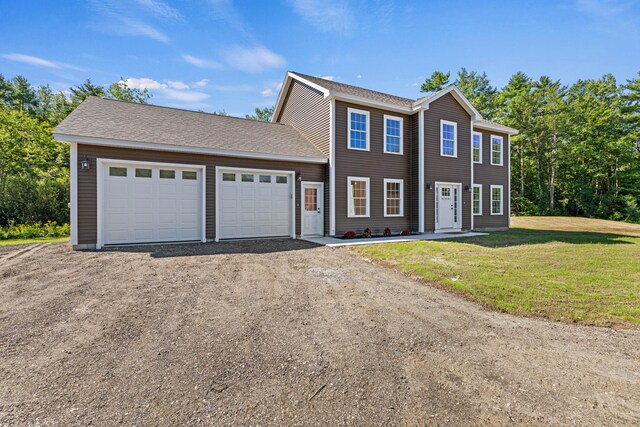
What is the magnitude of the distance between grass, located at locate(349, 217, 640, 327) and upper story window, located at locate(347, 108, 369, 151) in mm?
4716

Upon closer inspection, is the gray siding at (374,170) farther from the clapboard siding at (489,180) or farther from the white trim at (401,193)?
the clapboard siding at (489,180)

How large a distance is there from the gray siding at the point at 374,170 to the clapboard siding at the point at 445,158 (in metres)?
0.74

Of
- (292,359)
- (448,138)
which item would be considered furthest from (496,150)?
(292,359)

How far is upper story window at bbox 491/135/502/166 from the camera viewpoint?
51.4 ft

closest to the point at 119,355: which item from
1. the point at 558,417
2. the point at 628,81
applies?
the point at 558,417

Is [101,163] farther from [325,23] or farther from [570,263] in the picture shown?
[570,263]

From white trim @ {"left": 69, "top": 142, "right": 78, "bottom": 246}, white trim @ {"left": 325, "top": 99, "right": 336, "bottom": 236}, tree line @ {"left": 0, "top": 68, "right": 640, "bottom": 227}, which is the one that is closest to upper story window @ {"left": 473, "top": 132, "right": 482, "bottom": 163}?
white trim @ {"left": 325, "top": 99, "right": 336, "bottom": 236}

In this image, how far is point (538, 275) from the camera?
5.68m

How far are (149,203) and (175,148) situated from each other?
6.13 ft

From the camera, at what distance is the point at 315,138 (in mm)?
12383

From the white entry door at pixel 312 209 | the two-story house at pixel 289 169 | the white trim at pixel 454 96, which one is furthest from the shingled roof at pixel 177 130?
the white trim at pixel 454 96

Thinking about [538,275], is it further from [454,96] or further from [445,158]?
[454,96]

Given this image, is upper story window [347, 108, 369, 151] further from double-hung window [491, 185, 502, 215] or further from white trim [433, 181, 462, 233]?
double-hung window [491, 185, 502, 215]

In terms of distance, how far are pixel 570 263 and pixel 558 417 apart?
6.32 m
